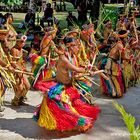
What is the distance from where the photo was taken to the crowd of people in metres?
7.14

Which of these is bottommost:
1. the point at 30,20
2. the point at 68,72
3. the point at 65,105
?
the point at 30,20

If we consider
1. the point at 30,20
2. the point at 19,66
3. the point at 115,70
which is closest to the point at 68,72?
the point at 19,66

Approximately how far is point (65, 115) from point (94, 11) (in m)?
14.5

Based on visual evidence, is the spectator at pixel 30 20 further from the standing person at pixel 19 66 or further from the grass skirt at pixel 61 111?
the grass skirt at pixel 61 111

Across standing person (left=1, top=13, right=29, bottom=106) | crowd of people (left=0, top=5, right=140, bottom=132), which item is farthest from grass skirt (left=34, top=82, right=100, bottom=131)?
standing person (left=1, top=13, right=29, bottom=106)

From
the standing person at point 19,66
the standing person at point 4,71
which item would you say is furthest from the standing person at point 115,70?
the standing person at point 4,71

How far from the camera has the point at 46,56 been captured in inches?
374

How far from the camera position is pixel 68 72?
23.6ft

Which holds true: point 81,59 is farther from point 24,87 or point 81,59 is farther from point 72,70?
point 72,70

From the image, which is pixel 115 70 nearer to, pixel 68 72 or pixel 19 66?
pixel 19 66

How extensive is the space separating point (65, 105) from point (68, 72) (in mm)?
500

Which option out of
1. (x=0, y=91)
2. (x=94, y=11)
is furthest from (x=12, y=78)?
(x=94, y=11)

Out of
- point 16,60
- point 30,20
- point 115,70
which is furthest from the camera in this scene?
point 30,20

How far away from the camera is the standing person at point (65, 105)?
280 inches
